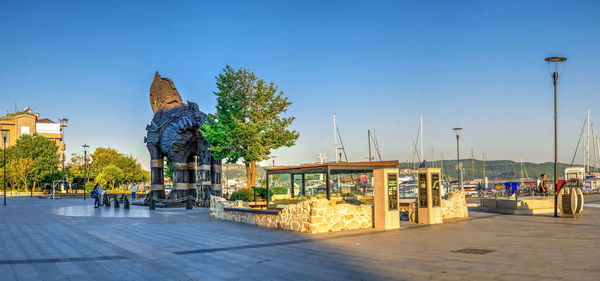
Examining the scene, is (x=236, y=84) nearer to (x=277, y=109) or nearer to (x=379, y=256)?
(x=277, y=109)

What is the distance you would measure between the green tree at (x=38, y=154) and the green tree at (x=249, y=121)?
165ft

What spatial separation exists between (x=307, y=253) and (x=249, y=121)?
880 inches

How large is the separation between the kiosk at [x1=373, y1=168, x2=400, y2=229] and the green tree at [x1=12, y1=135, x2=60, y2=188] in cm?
6797

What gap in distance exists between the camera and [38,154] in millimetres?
74500

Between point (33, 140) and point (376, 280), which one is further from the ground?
point (33, 140)

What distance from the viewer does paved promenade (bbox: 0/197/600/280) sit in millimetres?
8906

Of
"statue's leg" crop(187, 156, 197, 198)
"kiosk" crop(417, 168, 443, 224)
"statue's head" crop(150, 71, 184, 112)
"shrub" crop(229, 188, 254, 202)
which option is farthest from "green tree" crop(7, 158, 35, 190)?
"kiosk" crop(417, 168, 443, 224)

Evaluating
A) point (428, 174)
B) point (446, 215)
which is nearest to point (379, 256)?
point (428, 174)

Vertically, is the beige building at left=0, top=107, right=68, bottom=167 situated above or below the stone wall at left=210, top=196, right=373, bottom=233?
above

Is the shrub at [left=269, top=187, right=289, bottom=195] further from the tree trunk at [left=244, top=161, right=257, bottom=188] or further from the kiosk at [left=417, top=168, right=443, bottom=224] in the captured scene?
the kiosk at [left=417, top=168, right=443, bottom=224]

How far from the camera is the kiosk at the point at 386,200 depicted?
653 inches

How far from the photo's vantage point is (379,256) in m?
10.8

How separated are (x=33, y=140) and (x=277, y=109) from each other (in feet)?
192

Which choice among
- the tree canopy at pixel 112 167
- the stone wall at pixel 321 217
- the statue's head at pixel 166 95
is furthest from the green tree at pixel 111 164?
the stone wall at pixel 321 217
